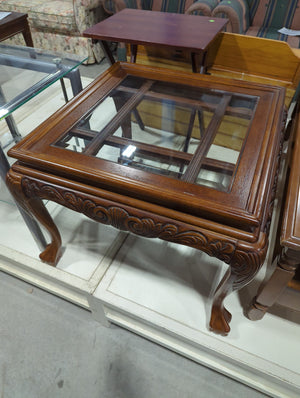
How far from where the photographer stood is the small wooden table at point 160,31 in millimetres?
822

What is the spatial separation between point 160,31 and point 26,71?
1.55ft

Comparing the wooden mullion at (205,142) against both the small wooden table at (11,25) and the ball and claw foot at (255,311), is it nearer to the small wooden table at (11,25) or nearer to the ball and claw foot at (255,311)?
the ball and claw foot at (255,311)

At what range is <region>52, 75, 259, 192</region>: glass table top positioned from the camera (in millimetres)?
525

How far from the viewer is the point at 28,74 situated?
2.74 ft

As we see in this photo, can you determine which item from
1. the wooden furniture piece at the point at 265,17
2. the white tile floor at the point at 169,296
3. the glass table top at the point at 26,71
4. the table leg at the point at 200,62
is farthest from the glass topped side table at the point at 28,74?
the wooden furniture piece at the point at 265,17

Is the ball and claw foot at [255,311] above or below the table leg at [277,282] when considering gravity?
below

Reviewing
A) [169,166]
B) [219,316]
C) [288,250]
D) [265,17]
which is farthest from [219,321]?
[265,17]

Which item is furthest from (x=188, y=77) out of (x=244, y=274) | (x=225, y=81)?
(x=244, y=274)

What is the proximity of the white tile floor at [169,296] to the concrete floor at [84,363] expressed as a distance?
0.18ft

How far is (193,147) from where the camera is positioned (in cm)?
60

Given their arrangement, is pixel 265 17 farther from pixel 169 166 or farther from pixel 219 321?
pixel 219 321

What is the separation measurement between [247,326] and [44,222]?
57cm

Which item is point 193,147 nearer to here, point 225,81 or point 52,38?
point 225,81

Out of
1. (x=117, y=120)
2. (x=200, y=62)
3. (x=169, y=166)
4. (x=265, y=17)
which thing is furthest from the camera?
(x=265, y=17)
